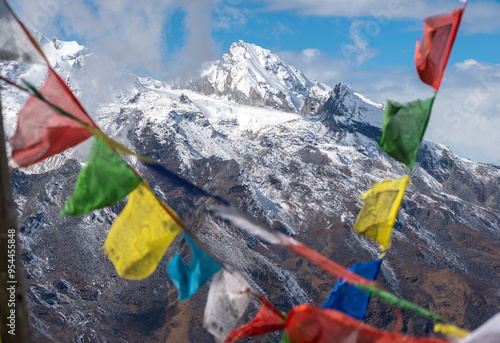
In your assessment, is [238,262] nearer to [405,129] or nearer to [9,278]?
[405,129]

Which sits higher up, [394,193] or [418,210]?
[418,210]

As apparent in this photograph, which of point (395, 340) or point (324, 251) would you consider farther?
point (324, 251)

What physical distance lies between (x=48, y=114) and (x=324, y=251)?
132429mm

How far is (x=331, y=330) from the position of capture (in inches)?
224

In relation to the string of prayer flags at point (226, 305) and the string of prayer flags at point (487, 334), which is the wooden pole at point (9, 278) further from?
the string of prayer flags at point (487, 334)

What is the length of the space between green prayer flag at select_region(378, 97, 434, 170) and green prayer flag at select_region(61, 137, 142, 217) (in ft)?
14.9

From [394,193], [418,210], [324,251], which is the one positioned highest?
[418,210]

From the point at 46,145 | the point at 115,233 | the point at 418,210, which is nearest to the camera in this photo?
the point at 46,145

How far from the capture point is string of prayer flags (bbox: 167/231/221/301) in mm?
9125

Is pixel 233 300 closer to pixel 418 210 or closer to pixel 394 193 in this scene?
pixel 394 193

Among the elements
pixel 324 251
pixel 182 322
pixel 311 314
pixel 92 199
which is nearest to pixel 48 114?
pixel 92 199

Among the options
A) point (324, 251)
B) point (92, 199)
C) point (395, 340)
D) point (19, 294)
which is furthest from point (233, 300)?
point (324, 251)

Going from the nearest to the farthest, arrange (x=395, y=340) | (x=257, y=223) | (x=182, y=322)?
(x=395, y=340), (x=257, y=223), (x=182, y=322)

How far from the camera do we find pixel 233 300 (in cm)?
842
